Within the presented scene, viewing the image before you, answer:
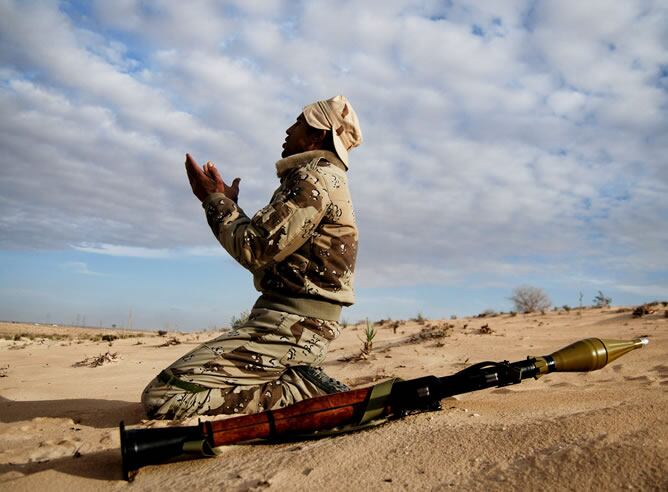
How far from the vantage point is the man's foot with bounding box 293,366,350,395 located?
3.01 metres

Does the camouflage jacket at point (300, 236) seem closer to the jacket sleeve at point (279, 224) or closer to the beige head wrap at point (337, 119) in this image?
the jacket sleeve at point (279, 224)

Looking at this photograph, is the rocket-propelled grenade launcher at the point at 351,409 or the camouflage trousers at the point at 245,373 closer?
the rocket-propelled grenade launcher at the point at 351,409

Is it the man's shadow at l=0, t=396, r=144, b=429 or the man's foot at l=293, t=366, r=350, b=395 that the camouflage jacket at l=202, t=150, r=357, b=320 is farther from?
the man's shadow at l=0, t=396, r=144, b=429

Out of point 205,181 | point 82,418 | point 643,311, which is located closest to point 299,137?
point 205,181

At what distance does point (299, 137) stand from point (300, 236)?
760 millimetres

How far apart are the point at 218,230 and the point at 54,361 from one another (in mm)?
5697

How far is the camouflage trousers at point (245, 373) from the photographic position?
2902 mm

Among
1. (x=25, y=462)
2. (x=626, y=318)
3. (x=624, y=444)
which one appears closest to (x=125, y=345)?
(x=25, y=462)

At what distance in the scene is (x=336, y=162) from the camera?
3.23 meters

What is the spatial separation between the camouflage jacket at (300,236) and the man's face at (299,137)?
0.17 metres

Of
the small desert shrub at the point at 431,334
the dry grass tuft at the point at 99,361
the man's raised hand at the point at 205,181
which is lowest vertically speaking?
the dry grass tuft at the point at 99,361

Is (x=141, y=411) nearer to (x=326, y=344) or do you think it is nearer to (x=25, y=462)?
(x=25, y=462)

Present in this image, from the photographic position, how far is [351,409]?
2.34 metres

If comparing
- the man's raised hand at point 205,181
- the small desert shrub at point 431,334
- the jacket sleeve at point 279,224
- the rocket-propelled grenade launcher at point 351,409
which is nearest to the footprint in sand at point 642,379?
the rocket-propelled grenade launcher at point 351,409
